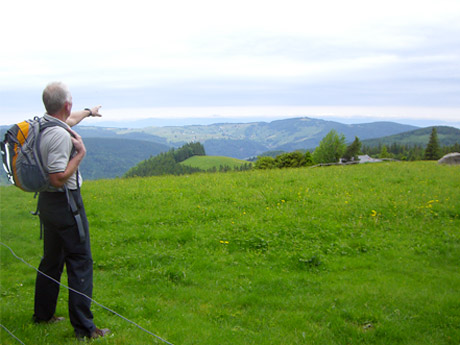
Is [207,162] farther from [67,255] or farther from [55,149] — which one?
[55,149]

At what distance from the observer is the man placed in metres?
4.66

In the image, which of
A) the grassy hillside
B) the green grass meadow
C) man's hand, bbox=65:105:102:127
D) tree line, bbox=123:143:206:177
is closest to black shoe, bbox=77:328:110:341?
the green grass meadow


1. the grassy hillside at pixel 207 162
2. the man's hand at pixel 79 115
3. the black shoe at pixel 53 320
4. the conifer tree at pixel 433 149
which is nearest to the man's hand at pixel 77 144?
the man's hand at pixel 79 115

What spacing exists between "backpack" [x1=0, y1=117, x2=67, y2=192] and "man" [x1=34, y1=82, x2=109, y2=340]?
0.08 meters

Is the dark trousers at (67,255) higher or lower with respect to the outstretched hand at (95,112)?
lower

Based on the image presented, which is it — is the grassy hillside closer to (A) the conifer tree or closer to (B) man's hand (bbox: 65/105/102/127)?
(A) the conifer tree

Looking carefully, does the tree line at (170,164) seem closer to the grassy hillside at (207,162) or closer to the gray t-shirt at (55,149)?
the grassy hillside at (207,162)

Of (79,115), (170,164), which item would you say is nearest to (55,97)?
(79,115)

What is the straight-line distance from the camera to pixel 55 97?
4773 mm

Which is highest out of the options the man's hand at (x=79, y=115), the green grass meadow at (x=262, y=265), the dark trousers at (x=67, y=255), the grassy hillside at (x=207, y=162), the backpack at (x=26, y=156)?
the man's hand at (x=79, y=115)

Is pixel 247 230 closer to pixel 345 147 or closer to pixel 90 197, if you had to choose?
pixel 90 197

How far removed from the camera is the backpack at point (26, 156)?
15.0 feet

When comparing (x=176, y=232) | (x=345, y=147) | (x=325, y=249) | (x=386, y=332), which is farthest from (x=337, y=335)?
(x=345, y=147)

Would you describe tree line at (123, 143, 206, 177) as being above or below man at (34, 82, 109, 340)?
below
